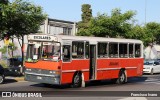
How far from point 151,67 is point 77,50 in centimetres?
1857

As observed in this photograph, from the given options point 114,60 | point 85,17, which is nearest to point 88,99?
point 114,60

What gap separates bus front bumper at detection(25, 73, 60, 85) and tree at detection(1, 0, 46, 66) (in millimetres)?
5950

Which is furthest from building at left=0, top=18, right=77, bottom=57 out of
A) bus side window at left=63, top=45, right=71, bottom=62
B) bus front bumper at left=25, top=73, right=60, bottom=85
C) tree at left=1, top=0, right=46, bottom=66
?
bus side window at left=63, top=45, right=71, bottom=62

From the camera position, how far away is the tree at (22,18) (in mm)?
24906

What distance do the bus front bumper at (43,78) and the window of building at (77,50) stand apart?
67.1 inches

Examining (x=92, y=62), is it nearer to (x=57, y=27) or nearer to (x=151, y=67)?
→ (x=151, y=67)

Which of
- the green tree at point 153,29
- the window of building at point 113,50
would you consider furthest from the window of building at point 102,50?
the green tree at point 153,29

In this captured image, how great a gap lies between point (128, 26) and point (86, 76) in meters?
21.4

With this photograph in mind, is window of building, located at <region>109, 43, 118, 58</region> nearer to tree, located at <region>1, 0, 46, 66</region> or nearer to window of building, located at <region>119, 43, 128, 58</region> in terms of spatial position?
window of building, located at <region>119, 43, 128, 58</region>

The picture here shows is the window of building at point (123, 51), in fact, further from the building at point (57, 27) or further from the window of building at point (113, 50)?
the building at point (57, 27)

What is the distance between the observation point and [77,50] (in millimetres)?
20000

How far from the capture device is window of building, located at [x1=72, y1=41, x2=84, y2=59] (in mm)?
19672

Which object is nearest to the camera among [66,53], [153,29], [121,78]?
→ [66,53]

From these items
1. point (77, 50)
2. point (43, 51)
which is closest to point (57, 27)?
point (77, 50)
